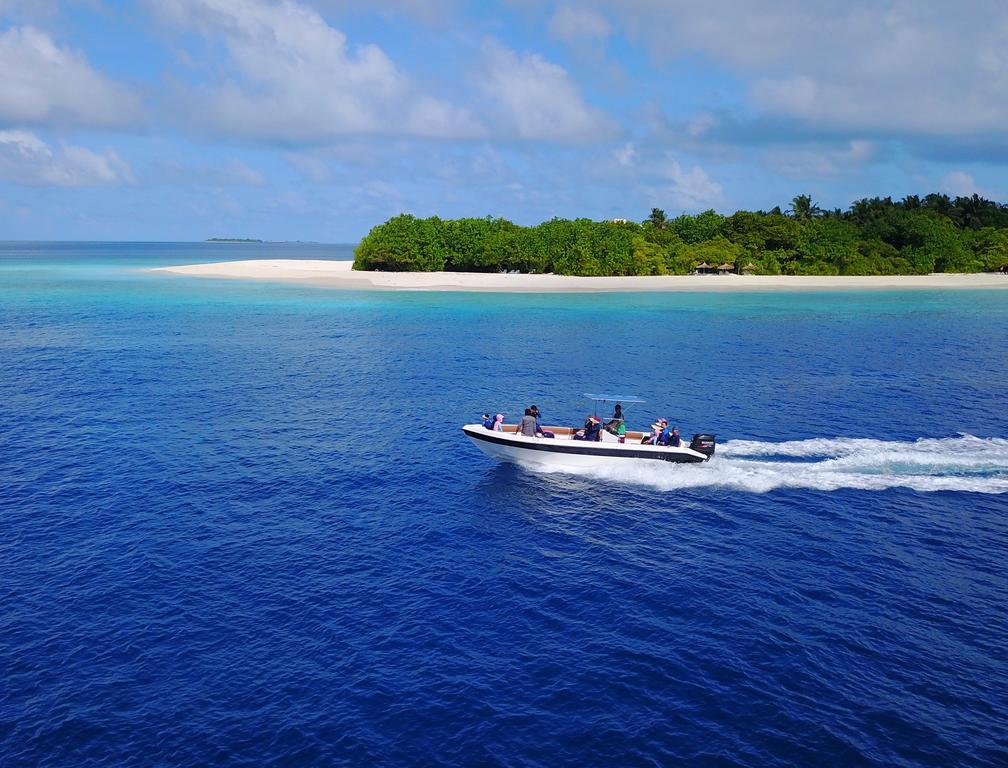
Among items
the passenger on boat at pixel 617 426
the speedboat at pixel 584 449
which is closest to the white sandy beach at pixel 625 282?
the passenger on boat at pixel 617 426

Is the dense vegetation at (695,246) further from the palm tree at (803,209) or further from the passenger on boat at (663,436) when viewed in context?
the passenger on boat at (663,436)

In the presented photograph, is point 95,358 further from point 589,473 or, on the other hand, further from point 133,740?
point 133,740

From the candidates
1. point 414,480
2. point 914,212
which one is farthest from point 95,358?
point 914,212

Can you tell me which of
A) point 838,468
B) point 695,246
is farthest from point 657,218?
point 838,468

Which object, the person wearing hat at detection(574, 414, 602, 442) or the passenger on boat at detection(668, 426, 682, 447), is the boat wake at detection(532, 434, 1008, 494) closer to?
the passenger on boat at detection(668, 426, 682, 447)

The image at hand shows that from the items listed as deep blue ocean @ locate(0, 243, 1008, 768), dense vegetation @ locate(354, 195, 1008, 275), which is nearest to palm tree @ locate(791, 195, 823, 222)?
dense vegetation @ locate(354, 195, 1008, 275)

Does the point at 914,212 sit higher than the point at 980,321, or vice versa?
the point at 914,212

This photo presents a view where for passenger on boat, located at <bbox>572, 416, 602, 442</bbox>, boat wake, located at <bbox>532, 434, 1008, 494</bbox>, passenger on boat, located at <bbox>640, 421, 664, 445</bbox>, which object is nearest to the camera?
boat wake, located at <bbox>532, 434, 1008, 494</bbox>
